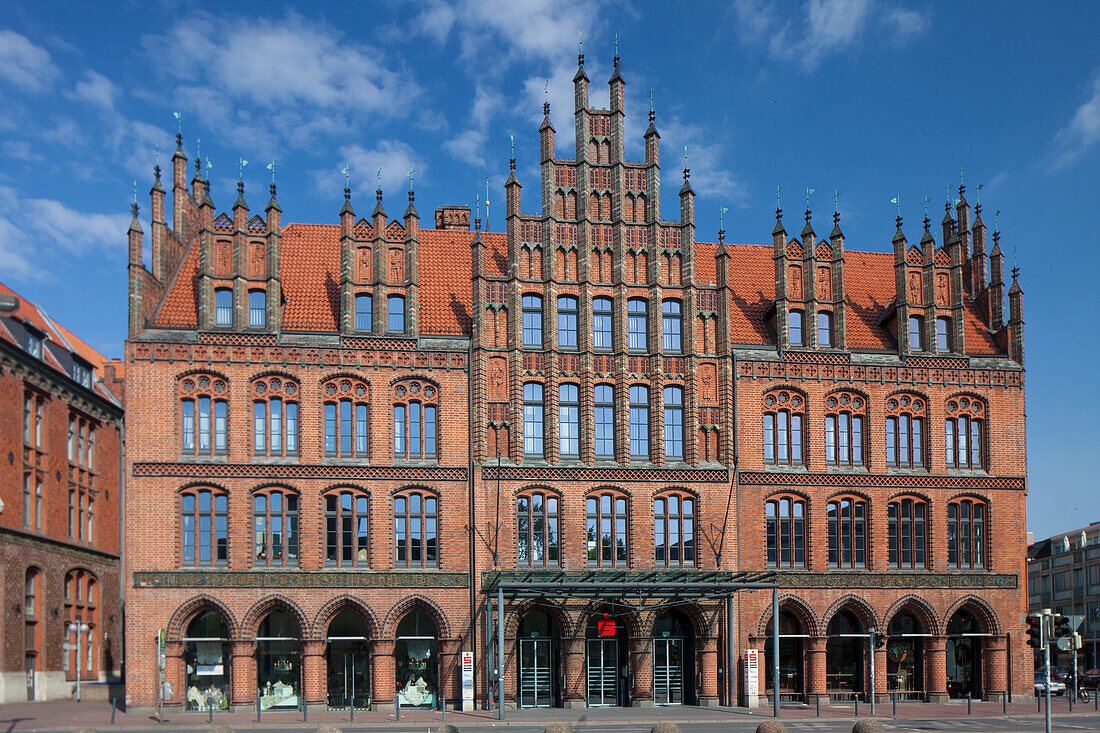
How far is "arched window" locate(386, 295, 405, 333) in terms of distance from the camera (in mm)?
41906

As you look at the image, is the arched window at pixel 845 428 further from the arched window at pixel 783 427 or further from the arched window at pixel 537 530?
the arched window at pixel 537 530

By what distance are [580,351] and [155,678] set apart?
1938 centimetres

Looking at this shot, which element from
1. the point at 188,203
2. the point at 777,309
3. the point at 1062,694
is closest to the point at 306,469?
the point at 188,203

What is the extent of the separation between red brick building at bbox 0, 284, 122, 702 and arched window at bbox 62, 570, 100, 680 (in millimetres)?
53

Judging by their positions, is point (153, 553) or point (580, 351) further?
point (580, 351)

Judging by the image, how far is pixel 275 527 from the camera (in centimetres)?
3953

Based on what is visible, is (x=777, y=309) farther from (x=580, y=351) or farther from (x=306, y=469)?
(x=306, y=469)

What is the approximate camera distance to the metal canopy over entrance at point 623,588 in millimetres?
37406

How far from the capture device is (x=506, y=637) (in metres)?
39.9

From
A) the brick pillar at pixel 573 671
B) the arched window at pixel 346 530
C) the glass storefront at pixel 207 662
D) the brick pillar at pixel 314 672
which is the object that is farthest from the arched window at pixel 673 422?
the glass storefront at pixel 207 662

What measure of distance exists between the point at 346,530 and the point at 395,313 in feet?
27.9

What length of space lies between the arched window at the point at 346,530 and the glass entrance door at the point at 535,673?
6752 mm

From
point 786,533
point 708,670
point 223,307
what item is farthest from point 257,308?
point 786,533

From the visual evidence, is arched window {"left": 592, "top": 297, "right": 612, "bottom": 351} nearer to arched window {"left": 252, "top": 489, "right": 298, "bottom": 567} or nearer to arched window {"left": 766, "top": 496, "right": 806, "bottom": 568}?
arched window {"left": 766, "top": 496, "right": 806, "bottom": 568}
